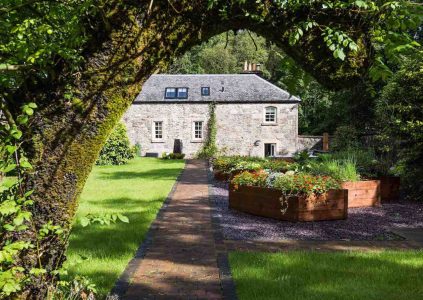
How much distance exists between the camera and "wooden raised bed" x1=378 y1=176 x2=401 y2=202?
456 inches

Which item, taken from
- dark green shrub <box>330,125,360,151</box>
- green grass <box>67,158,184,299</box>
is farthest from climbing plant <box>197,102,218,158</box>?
green grass <box>67,158,184,299</box>

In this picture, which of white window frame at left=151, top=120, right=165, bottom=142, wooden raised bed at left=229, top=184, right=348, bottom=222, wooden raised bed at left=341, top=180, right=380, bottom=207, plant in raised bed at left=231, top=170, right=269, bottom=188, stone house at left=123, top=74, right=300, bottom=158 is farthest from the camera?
white window frame at left=151, top=120, right=165, bottom=142

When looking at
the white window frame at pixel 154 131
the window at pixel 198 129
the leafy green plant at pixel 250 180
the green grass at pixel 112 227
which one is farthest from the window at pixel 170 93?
the leafy green plant at pixel 250 180

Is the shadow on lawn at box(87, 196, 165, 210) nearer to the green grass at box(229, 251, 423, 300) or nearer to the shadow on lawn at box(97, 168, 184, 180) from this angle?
the green grass at box(229, 251, 423, 300)

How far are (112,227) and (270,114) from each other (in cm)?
2482

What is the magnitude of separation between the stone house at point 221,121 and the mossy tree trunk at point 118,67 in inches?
1133

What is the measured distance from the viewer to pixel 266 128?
31.8 metres

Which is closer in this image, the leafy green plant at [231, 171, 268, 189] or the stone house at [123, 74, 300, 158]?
the leafy green plant at [231, 171, 268, 189]

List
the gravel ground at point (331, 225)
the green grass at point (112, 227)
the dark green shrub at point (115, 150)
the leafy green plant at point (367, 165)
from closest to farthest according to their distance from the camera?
the green grass at point (112, 227), the gravel ground at point (331, 225), the leafy green plant at point (367, 165), the dark green shrub at point (115, 150)

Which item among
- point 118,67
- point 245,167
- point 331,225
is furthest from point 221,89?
point 118,67

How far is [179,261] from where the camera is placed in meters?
6.02

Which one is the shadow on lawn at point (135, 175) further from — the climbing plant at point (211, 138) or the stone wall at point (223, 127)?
the stone wall at point (223, 127)

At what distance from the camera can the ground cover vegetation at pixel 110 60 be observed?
2.67 m

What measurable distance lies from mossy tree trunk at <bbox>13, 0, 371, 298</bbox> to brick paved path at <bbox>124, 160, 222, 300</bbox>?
2.41 metres
